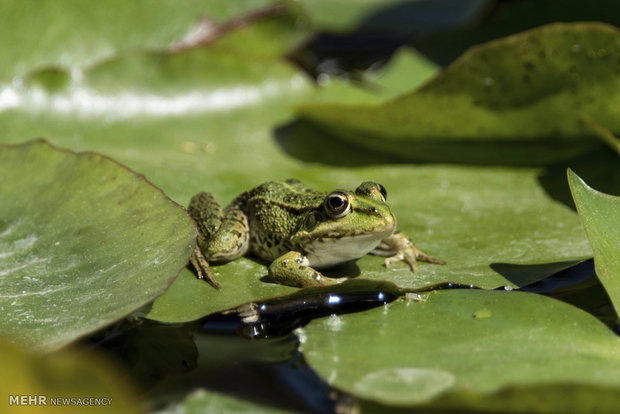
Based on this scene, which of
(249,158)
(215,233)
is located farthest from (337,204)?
(249,158)

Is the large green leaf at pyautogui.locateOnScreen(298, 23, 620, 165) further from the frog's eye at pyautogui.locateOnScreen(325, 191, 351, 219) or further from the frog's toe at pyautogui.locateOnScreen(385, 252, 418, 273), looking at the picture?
the frog's toe at pyautogui.locateOnScreen(385, 252, 418, 273)

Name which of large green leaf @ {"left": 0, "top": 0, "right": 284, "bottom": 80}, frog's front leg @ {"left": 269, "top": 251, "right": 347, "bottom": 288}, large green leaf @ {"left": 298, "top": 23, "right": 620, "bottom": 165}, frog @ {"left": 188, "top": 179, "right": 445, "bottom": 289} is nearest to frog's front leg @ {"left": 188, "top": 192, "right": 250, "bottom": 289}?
frog @ {"left": 188, "top": 179, "right": 445, "bottom": 289}

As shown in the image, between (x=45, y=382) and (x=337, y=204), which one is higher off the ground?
(x=337, y=204)

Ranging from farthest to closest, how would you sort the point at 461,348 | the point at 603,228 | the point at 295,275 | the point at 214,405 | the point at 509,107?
the point at 509,107 → the point at 295,275 → the point at 603,228 → the point at 461,348 → the point at 214,405

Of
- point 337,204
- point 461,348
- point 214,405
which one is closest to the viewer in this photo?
point 214,405

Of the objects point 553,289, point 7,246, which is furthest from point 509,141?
point 7,246

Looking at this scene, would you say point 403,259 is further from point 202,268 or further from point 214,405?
point 214,405
